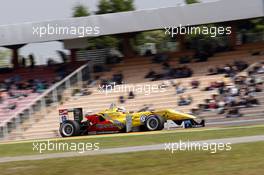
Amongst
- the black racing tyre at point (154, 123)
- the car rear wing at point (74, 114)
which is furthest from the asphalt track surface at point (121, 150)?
the car rear wing at point (74, 114)

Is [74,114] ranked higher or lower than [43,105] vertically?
lower

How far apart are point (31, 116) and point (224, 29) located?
513 inches

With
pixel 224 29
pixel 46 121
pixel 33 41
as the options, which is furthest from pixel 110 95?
pixel 224 29

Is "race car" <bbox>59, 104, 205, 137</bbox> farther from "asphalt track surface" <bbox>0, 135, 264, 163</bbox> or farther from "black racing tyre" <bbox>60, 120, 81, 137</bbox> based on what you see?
"asphalt track surface" <bbox>0, 135, 264, 163</bbox>

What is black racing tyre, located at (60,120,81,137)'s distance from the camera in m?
22.7

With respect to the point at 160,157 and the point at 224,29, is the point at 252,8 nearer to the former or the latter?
the point at 224,29

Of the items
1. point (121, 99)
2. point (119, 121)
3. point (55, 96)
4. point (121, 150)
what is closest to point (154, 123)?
point (119, 121)

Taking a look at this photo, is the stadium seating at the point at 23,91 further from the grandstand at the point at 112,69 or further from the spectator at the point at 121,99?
the spectator at the point at 121,99

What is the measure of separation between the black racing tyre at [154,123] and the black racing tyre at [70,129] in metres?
2.85

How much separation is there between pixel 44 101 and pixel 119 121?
7060mm

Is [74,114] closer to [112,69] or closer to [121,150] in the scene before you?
[121,150]

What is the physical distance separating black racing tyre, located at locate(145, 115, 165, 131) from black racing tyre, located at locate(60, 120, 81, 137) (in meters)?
2.85

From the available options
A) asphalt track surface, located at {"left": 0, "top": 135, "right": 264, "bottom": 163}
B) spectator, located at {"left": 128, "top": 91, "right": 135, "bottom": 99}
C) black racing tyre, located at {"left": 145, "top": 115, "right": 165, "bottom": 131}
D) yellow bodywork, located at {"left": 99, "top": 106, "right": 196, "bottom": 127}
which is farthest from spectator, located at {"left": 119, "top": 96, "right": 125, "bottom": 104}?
asphalt track surface, located at {"left": 0, "top": 135, "right": 264, "bottom": 163}

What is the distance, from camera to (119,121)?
2256cm
